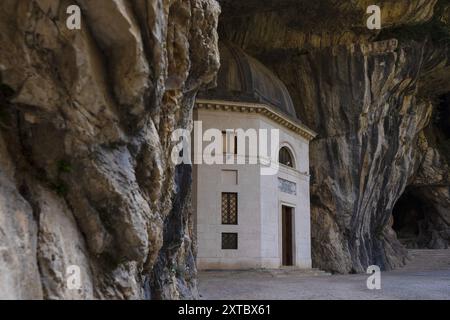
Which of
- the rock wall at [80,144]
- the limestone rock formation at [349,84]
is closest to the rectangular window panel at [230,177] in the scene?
the limestone rock formation at [349,84]

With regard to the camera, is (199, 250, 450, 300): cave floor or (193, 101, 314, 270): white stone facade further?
→ (193, 101, 314, 270): white stone facade

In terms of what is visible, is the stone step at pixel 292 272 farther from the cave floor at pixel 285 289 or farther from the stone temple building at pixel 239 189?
the stone temple building at pixel 239 189

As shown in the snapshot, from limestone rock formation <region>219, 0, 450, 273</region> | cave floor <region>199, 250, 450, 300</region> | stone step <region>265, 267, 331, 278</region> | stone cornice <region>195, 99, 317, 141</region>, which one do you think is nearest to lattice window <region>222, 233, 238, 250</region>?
cave floor <region>199, 250, 450, 300</region>

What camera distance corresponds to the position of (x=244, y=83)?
25531 mm

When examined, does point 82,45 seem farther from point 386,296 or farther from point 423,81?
point 423,81

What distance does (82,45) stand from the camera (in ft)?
28.9

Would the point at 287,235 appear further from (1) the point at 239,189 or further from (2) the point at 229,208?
(1) the point at 239,189

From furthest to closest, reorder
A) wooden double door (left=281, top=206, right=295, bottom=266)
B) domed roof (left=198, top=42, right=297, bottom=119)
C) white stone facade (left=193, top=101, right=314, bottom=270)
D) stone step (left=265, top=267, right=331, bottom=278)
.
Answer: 1. wooden double door (left=281, top=206, right=295, bottom=266)
2. domed roof (left=198, top=42, right=297, bottom=119)
3. white stone facade (left=193, top=101, right=314, bottom=270)
4. stone step (left=265, top=267, right=331, bottom=278)

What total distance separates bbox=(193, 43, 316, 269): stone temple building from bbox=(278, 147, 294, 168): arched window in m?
0.52

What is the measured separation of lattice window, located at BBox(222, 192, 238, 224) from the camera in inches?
953

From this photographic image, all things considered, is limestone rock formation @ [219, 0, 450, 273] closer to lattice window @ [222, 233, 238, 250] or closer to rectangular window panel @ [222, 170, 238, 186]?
lattice window @ [222, 233, 238, 250]

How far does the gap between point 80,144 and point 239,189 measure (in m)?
15.6

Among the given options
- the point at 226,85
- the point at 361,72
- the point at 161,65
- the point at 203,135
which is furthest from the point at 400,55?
the point at 161,65

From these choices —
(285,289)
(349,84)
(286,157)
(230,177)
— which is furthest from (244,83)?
(285,289)
